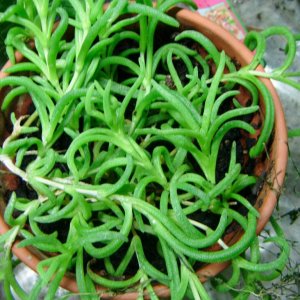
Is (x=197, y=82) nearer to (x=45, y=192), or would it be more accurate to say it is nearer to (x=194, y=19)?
(x=194, y=19)

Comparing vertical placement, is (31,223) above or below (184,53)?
below

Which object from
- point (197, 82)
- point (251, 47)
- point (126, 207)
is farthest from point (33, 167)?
point (251, 47)

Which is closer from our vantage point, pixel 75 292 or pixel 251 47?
pixel 75 292

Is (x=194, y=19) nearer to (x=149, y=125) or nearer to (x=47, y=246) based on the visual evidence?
(x=149, y=125)

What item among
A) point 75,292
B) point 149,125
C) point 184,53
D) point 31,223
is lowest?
point 75,292

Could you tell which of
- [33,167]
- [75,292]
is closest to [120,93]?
[33,167]

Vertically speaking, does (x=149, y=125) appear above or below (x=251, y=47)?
below
